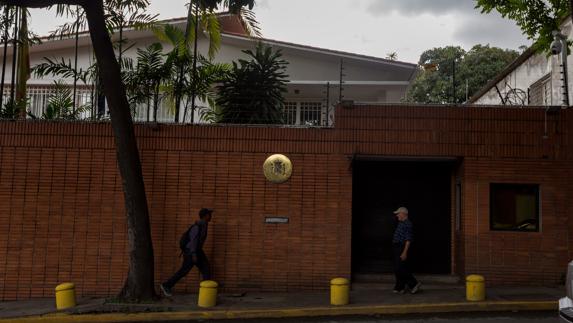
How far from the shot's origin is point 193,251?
10094 millimetres

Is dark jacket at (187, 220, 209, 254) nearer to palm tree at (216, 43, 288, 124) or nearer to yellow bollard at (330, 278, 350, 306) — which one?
yellow bollard at (330, 278, 350, 306)

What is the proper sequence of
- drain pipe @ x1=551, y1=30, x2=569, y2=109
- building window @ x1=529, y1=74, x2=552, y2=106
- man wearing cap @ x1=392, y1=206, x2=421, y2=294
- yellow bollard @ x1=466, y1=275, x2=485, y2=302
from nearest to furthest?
yellow bollard @ x1=466, y1=275, x2=485, y2=302, man wearing cap @ x1=392, y1=206, x2=421, y2=294, drain pipe @ x1=551, y1=30, x2=569, y2=109, building window @ x1=529, y1=74, x2=552, y2=106

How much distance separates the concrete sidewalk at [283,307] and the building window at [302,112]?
463 cm

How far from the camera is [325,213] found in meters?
10.9

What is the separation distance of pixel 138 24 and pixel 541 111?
8.55m

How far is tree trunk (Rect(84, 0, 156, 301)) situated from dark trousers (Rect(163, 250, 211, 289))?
484mm

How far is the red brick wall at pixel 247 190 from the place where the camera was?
35.3 ft

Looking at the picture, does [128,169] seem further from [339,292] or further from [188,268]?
[339,292]

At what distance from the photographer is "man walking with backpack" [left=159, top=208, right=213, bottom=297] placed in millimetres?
10117

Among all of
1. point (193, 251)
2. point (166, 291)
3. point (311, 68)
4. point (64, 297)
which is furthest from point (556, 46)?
point (64, 297)

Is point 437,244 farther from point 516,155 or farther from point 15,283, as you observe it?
point 15,283

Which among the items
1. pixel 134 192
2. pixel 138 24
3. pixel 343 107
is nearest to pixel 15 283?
pixel 134 192

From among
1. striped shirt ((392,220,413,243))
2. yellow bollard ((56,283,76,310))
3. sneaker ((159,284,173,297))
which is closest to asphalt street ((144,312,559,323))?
sneaker ((159,284,173,297))

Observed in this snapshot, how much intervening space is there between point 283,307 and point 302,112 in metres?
7.54
